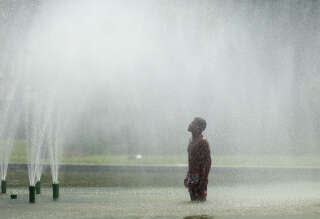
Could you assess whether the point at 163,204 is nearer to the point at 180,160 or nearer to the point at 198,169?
the point at 198,169

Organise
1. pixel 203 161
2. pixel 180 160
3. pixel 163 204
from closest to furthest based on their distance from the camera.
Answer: pixel 163 204
pixel 203 161
pixel 180 160

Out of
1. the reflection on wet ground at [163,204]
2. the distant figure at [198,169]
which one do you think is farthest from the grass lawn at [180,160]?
the distant figure at [198,169]

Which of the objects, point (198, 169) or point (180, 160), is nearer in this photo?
point (198, 169)

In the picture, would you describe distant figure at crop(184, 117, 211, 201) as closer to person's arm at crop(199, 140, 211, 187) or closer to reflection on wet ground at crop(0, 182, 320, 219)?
person's arm at crop(199, 140, 211, 187)

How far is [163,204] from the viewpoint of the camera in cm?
1002

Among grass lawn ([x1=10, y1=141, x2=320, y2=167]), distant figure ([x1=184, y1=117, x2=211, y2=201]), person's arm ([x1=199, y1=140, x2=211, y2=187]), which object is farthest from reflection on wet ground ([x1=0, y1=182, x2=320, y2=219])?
grass lawn ([x1=10, y1=141, x2=320, y2=167])

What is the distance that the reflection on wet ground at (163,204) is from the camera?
8.86 metres

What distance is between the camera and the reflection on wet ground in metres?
8.86

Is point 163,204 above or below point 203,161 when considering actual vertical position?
below

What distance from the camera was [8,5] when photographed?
26516mm

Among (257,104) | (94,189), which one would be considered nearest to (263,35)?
(257,104)

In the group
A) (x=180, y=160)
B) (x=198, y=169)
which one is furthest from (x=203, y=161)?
(x=180, y=160)

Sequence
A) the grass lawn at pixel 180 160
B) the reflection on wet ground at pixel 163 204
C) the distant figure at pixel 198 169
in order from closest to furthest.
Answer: the reflection on wet ground at pixel 163 204, the distant figure at pixel 198 169, the grass lawn at pixel 180 160

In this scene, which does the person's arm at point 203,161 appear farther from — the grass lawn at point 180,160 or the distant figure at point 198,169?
the grass lawn at point 180,160
